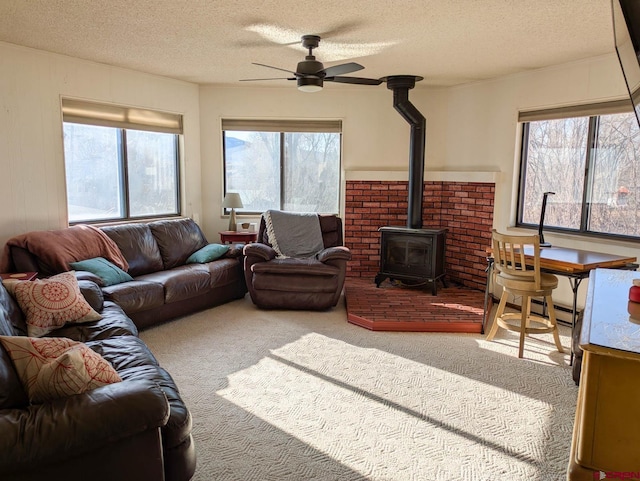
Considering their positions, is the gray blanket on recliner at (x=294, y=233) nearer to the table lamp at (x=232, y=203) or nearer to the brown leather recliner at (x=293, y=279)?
the brown leather recliner at (x=293, y=279)

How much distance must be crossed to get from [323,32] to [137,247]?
2592mm

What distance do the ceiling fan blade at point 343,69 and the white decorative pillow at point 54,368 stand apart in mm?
2713

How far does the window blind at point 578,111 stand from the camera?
407 centimetres

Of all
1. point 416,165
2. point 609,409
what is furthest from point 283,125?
point 609,409

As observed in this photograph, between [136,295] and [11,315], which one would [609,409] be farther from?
[136,295]

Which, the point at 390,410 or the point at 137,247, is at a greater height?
the point at 137,247

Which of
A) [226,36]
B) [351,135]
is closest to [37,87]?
[226,36]

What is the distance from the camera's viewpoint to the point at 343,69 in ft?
12.3

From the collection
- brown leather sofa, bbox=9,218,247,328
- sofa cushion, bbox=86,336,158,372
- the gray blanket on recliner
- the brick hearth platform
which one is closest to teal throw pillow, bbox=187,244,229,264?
brown leather sofa, bbox=9,218,247,328

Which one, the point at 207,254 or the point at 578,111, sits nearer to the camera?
the point at 578,111

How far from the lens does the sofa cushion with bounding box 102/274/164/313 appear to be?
3.73m

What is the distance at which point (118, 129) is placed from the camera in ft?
16.9

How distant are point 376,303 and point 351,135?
7.48 feet

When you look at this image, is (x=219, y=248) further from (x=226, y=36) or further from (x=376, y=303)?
(x=226, y=36)
